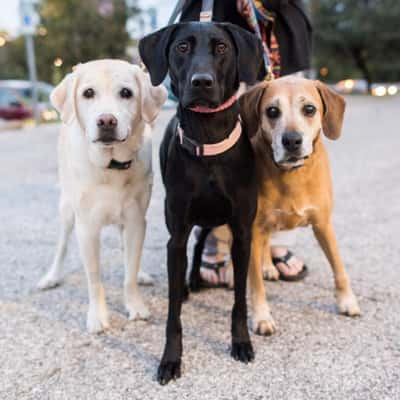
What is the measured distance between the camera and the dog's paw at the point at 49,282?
3.31 m

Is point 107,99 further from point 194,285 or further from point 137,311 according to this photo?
point 194,285

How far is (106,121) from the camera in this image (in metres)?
2.32

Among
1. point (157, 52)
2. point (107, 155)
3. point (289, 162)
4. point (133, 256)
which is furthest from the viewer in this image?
point (133, 256)

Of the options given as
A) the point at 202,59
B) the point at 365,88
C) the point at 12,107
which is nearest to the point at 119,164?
the point at 202,59

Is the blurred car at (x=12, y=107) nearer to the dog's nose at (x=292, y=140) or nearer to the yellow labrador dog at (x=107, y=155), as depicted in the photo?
the yellow labrador dog at (x=107, y=155)

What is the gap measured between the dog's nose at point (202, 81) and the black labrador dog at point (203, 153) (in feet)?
0.21

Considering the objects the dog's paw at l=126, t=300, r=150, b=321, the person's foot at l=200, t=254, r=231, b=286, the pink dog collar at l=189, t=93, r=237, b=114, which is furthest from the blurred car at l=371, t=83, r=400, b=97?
the pink dog collar at l=189, t=93, r=237, b=114

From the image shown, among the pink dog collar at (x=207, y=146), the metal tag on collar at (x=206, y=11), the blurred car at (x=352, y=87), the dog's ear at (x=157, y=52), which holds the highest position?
the metal tag on collar at (x=206, y=11)

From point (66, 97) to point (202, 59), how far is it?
2.77 ft

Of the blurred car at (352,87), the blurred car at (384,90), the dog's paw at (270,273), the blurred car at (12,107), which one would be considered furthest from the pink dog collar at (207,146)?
the blurred car at (352,87)

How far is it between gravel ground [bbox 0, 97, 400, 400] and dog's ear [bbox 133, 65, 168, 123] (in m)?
1.19

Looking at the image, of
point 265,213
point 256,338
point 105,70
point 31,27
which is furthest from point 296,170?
point 31,27

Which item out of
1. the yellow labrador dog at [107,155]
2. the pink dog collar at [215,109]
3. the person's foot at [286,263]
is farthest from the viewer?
the person's foot at [286,263]

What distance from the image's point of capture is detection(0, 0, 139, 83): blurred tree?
53.9ft
